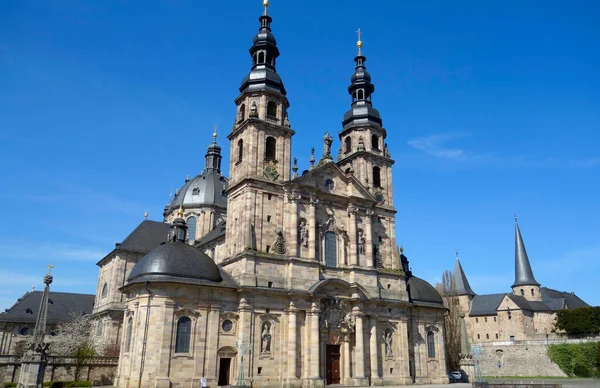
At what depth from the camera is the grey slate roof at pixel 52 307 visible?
54.0 meters

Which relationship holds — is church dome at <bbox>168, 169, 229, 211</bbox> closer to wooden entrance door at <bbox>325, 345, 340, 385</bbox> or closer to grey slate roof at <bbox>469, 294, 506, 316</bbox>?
wooden entrance door at <bbox>325, 345, 340, 385</bbox>

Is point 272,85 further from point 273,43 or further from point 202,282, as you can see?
point 202,282

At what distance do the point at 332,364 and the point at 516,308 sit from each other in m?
46.5

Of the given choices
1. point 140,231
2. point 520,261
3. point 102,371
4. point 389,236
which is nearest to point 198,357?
point 102,371

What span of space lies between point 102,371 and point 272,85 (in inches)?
983

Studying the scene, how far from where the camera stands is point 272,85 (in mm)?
39406

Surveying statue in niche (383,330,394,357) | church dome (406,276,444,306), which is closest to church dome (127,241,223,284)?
statue in niche (383,330,394,357)

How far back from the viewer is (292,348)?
32812 mm

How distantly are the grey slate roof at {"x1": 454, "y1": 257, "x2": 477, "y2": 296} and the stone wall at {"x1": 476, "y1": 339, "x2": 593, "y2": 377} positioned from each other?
18807 mm

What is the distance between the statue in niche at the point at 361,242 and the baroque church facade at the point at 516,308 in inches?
1362

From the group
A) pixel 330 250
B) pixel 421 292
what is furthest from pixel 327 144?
pixel 421 292

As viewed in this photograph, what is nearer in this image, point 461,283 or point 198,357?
point 198,357

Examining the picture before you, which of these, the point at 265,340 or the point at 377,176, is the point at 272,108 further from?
the point at 265,340

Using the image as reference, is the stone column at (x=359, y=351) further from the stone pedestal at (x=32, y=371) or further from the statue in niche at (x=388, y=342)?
the stone pedestal at (x=32, y=371)
